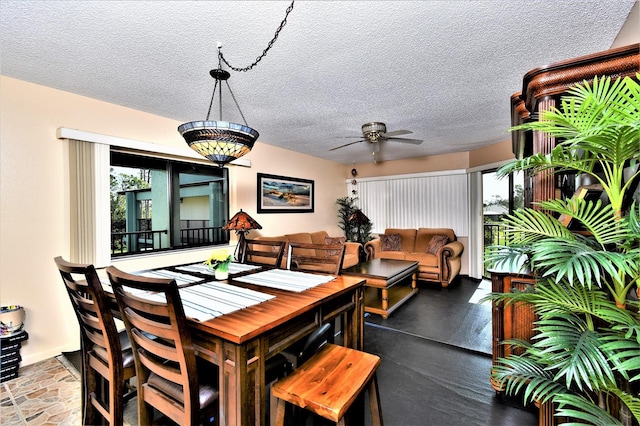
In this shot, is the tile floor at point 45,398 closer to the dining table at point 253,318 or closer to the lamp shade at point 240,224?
the dining table at point 253,318

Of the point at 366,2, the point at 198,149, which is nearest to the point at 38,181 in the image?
the point at 198,149

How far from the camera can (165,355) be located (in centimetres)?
109

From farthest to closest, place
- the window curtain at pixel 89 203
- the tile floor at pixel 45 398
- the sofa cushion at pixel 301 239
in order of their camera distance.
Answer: the sofa cushion at pixel 301 239, the window curtain at pixel 89 203, the tile floor at pixel 45 398

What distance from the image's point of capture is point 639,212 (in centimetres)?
85

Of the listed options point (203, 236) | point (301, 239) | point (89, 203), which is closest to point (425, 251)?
point (301, 239)

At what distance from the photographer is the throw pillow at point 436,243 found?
490 cm

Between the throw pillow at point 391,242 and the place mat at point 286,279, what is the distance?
12.5 ft

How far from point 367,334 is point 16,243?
3370mm

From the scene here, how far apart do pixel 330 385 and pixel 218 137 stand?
1504 millimetres

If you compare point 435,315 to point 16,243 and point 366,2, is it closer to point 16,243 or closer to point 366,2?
point 366,2

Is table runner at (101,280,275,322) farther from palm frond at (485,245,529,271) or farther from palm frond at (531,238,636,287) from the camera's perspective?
palm frond at (531,238,636,287)

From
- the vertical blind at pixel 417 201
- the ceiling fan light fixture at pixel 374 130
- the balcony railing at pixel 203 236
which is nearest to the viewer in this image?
the ceiling fan light fixture at pixel 374 130

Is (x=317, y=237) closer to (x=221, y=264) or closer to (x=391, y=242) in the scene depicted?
(x=391, y=242)

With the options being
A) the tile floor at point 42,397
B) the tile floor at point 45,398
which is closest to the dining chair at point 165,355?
the tile floor at point 45,398
